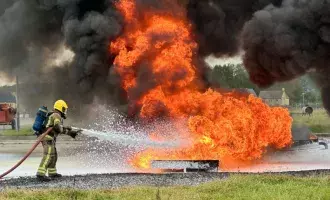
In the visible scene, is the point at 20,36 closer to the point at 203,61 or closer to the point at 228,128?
the point at 203,61

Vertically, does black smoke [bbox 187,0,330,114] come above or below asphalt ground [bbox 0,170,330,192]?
Answer: above

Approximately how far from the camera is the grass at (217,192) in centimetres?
919

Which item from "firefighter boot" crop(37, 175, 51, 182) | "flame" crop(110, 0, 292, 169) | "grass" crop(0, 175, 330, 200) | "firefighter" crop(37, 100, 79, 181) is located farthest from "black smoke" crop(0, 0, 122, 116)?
"grass" crop(0, 175, 330, 200)

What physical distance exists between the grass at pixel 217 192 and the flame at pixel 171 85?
6016 millimetres

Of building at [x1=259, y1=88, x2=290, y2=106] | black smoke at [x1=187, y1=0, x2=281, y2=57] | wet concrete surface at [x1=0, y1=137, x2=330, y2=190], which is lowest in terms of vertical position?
wet concrete surface at [x1=0, y1=137, x2=330, y2=190]

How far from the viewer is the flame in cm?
1709

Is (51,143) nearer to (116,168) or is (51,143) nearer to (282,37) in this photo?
(116,168)

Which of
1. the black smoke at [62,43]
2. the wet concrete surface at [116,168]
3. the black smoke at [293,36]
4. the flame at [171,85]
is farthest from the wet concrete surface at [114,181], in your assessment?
the black smoke at [62,43]

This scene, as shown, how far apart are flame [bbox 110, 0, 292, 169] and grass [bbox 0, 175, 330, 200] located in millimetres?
6016

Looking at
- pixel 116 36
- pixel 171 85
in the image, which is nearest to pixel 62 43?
pixel 116 36

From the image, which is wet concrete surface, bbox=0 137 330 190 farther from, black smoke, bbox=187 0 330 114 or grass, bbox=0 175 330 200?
black smoke, bbox=187 0 330 114

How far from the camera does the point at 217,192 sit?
9.78 metres

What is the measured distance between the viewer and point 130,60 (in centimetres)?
1853

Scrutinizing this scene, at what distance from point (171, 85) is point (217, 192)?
8882mm
